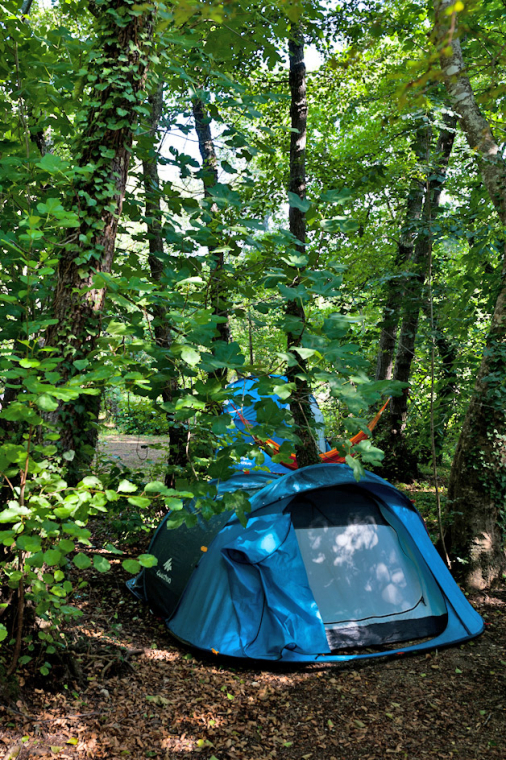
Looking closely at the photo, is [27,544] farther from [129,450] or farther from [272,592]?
[129,450]

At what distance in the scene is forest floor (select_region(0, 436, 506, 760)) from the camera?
6.76 ft

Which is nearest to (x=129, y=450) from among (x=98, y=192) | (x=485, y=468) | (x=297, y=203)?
(x=485, y=468)

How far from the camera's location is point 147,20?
7.23ft

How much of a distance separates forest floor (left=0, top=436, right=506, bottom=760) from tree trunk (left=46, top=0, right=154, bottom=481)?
0.95 metres

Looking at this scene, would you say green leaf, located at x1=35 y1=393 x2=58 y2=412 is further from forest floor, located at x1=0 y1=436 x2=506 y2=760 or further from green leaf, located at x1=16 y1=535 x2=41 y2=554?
forest floor, located at x1=0 y1=436 x2=506 y2=760

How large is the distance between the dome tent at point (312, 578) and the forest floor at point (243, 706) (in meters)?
0.14

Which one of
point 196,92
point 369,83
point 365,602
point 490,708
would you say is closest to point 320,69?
point 369,83

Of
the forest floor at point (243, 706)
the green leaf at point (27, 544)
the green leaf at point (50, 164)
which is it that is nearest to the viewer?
the green leaf at point (27, 544)

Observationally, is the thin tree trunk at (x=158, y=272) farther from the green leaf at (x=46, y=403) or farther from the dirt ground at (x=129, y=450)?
the dirt ground at (x=129, y=450)

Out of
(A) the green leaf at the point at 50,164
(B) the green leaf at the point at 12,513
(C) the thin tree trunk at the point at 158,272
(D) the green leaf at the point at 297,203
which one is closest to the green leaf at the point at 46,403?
(B) the green leaf at the point at 12,513

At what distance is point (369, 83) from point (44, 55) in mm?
6118

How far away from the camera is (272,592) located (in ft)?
9.66

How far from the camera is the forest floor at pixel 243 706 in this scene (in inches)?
81.1

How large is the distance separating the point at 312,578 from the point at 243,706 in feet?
2.67
